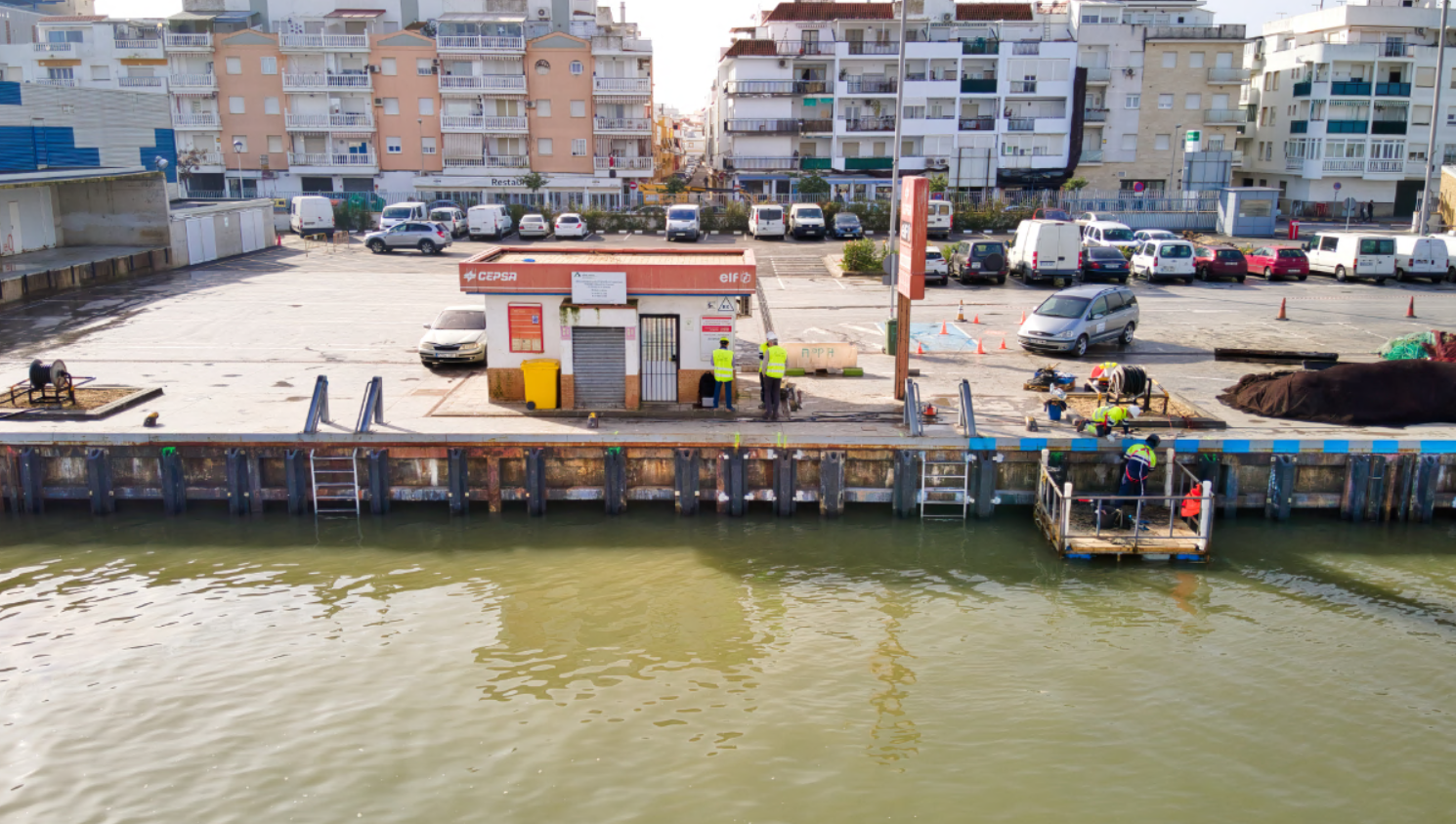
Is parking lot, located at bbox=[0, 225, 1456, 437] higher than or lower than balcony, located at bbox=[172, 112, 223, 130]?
lower

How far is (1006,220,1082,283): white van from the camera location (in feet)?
124

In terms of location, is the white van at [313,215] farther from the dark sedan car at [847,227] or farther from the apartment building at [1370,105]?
the apartment building at [1370,105]

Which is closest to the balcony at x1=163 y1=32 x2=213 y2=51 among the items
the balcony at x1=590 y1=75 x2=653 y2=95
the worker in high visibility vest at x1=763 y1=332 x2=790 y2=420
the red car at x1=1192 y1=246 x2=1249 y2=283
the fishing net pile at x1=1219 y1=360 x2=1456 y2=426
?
the balcony at x1=590 y1=75 x2=653 y2=95

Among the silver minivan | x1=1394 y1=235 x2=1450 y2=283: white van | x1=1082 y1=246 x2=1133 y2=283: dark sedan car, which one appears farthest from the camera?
x1=1394 y1=235 x2=1450 y2=283: white van

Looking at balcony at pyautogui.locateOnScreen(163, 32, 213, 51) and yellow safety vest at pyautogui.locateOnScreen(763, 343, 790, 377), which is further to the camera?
balcony at pyautogui.locateOnScreen(163, 32, 213, 51)

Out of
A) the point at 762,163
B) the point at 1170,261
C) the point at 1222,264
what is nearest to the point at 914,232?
the point at 1170,261

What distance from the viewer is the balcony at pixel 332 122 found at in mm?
68312

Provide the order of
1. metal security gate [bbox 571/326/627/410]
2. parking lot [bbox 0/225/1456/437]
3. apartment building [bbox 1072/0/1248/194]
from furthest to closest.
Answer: apartment building [bbox 1072/0/1248/194]
parking lot [bbox 0/225/1456/437]
metal security gate [bbox 571/326/627/410]

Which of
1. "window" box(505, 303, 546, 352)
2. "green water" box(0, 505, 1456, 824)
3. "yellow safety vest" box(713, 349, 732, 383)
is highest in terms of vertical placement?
"window" box(505, 303, 546, 352)

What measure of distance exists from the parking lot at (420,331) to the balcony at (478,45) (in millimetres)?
26015

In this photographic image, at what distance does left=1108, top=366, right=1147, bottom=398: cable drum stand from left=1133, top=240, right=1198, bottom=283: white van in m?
20.8

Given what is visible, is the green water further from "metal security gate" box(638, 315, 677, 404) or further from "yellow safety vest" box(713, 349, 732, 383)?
"metal security gate" box(638, 315, 677, 404)

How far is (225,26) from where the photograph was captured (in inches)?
2847

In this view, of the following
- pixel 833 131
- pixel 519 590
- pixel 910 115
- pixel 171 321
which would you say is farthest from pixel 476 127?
pixel 519 590
